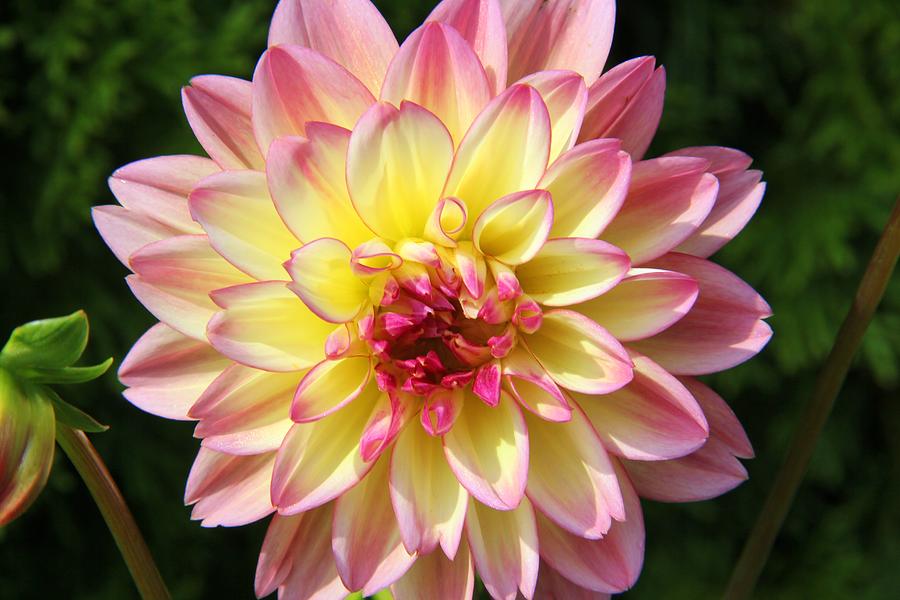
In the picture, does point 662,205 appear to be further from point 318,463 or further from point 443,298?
point 318,463

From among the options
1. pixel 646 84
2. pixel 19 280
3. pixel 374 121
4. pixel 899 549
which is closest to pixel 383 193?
pixel 374 121

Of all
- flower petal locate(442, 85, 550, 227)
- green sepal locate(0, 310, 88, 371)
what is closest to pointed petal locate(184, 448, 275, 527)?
green sepal locate(0, 310, 88, 371)

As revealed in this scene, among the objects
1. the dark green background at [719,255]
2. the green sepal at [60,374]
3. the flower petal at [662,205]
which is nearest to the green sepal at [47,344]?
the green sepal at [60,374]

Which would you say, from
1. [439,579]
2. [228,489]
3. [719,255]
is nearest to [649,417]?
[439,579]

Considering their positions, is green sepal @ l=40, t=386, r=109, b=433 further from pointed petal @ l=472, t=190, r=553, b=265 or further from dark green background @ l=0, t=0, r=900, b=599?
dark green background @ l=0, t=0, r=900, b=599

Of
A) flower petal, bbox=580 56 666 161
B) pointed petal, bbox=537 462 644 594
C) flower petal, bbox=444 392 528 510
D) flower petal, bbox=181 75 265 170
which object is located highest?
flower petal, bbox=181 75 265 170

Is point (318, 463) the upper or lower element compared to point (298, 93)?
lower

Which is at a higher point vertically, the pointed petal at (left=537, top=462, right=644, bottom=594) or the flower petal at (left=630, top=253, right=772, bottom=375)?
the flower petal at (left=630, top=253, right=772, bottom=375)

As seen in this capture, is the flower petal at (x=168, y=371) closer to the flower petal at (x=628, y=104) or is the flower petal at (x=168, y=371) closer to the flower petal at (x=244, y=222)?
the flower petal at (x=244, y=222)
